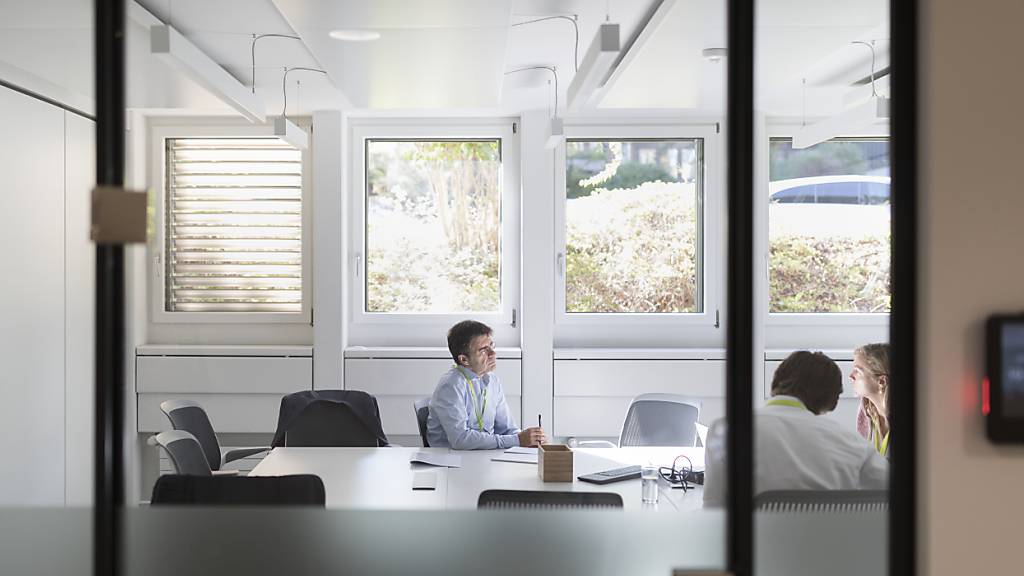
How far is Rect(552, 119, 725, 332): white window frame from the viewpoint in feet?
21.1

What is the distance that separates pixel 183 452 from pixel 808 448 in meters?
2.50

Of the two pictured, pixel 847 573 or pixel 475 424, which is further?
pixel 475 424

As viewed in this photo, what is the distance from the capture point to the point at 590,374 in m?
6.18

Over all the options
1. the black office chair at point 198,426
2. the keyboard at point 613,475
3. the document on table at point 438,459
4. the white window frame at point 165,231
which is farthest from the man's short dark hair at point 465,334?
the white window frame at point 165,231

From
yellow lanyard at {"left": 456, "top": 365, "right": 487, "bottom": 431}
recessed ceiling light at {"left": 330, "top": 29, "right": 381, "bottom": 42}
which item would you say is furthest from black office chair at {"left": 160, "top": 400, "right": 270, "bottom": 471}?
recessed ceiling light at {"left": 330, "top": 29, "right": 381, "bottom": 42}

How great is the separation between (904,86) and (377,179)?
16.6 feet

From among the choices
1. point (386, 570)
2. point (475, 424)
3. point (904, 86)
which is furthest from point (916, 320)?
point (475, 424)

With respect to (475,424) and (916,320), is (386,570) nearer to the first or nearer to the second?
(916,320)

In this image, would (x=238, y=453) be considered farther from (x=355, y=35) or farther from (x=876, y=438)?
(x=876, y=438)

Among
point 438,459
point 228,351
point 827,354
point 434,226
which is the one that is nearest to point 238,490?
point 438,459

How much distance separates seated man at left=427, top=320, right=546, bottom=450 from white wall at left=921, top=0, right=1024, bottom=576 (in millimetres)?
2712

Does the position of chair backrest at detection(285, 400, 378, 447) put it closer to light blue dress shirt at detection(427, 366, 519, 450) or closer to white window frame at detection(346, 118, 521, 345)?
light blue dress shirt at detection(427, 366, 519, 450)

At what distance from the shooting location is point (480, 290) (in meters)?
6.59

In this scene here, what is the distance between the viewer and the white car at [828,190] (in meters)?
6.26
